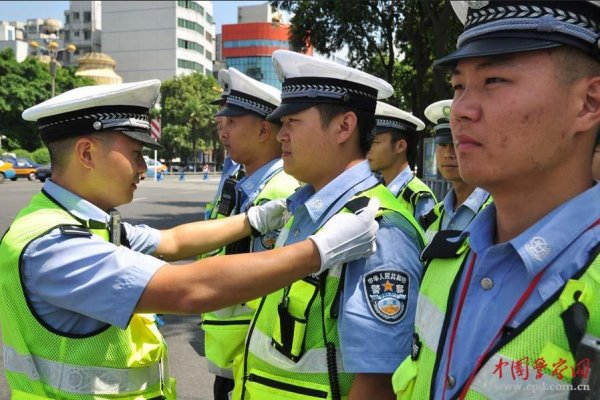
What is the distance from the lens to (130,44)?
79.6 meters

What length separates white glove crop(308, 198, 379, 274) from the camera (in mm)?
1819

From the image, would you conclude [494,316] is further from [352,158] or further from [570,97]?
[352,158]

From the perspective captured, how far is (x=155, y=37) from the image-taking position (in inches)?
3034

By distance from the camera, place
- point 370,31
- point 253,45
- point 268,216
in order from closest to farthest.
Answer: point 268,216, point 370,31, point 253,45

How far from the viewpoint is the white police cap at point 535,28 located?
121 centimetres

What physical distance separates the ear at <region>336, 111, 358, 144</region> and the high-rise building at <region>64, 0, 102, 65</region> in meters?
93.0

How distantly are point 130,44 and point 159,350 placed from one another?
8429cm

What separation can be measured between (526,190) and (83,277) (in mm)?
1367

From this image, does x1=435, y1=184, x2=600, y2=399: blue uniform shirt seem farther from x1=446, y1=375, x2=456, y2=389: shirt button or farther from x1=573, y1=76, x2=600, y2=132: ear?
x1=573, y1=76, x2=600, y2=132: ear

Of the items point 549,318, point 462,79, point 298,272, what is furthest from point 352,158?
point 549,318

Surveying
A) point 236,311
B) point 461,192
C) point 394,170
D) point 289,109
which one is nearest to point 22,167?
point 394,170

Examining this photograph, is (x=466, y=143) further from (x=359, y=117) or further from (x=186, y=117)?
(x=186, y=117)

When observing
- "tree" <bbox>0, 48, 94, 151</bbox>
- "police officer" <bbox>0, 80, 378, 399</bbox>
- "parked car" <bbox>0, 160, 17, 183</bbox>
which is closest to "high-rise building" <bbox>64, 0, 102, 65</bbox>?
"tree" <bbox>0, 48, 94, 151</bbox>

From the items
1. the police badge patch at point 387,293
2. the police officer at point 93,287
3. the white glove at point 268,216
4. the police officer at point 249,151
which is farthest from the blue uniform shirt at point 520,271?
the police officer at point 249,151
